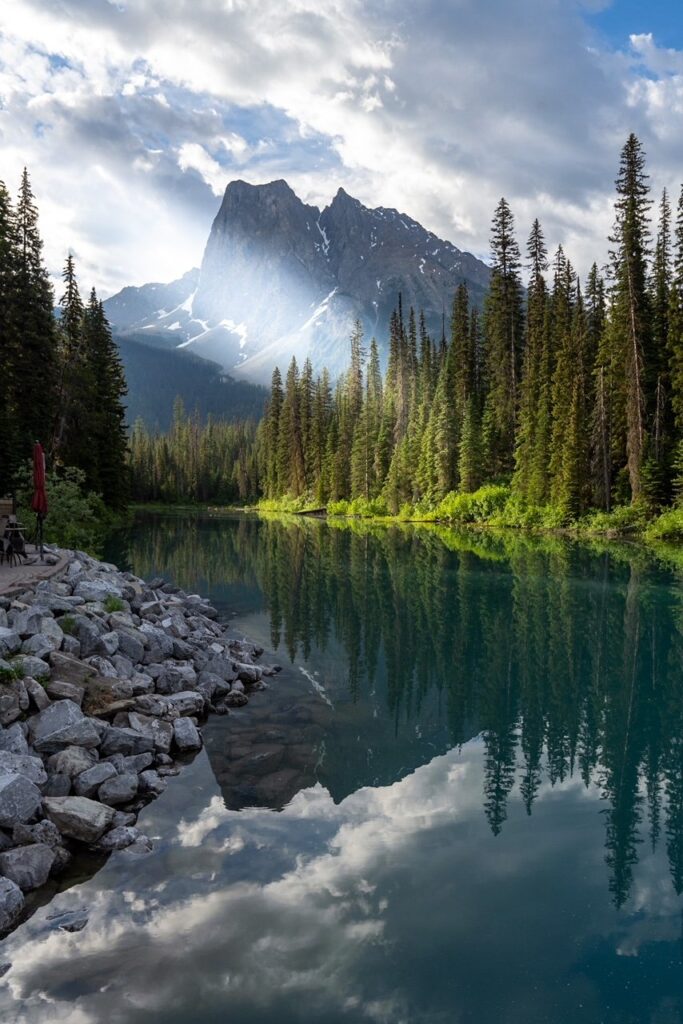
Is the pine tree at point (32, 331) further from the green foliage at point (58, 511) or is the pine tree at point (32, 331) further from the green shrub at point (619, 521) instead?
the green shrub at point (619, 521)

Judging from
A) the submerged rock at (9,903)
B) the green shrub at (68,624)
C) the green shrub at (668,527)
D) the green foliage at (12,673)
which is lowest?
the submerged rock at (9,903)

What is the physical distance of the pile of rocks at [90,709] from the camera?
741cm

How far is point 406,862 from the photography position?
7.75 meters

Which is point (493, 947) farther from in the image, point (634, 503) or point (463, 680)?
point (634, 503)

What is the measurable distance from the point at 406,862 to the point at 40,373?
37596 mm

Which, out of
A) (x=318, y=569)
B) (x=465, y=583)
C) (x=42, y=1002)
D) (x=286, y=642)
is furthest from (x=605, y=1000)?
(x=318, y=569)

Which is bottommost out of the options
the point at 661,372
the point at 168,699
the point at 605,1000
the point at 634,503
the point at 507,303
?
the point at 605,1000

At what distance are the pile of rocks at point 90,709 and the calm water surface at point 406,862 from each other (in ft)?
1.44

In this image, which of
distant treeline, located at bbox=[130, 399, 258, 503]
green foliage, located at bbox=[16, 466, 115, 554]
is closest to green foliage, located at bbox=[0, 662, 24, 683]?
green foliage, located at bbox=[16, 466, 115, 554]

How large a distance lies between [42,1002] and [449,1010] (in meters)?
3.12

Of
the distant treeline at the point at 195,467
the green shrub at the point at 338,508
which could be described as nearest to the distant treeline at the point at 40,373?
the green shrub at the point at 338,508

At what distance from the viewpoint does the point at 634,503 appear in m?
44.7

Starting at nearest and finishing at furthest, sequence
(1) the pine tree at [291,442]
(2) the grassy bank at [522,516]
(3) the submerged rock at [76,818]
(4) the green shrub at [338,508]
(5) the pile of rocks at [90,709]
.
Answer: (5) the pile of rocks at [90,709] → (3) the submerged rock at [76,818] → (2) the grassy bank at [522,516] → (4) the green shrub at [338,508] → (1) the pine tree at [291,442]

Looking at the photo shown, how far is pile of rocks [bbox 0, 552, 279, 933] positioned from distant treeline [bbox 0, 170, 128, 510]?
18.3 metres
